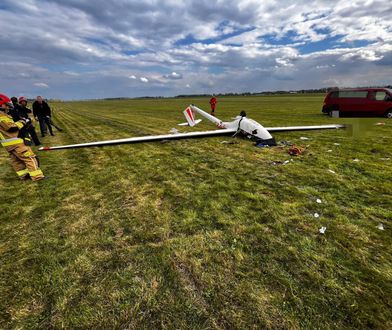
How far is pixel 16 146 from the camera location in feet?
18.3

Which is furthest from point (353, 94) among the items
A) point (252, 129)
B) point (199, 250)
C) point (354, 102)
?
point (199, 250)

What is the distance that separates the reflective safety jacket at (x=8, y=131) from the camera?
17.5ft

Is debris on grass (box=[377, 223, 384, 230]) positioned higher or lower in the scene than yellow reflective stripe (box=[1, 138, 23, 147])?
lower

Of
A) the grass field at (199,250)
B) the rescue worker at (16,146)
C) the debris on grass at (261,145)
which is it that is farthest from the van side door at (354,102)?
the rescue worker at (16,146)

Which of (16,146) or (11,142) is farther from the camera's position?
(16,146)

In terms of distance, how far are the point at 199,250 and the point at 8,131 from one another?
588 centimetres

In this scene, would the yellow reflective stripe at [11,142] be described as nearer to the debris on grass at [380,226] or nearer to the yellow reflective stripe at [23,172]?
the yellow reflective stripe at [23,172]

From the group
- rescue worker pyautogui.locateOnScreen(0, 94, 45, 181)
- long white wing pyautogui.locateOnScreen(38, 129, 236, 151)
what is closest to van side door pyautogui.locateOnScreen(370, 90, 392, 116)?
long white wing pyautogui.locateOnScreen(38, 129, 236, 151)

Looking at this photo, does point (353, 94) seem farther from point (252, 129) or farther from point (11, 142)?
point (11, 142)

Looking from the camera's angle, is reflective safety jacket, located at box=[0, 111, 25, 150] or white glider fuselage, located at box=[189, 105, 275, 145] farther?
white glider fuselage, located at box=[189, 105, 275, 145]

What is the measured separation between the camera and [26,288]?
245 cm

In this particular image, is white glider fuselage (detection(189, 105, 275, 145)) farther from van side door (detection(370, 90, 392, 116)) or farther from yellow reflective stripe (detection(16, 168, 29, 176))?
van side door (detection(370, 90, 392, 116))

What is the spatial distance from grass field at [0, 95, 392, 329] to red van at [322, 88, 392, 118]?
14298 mm

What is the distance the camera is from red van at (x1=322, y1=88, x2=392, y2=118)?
1639cm
